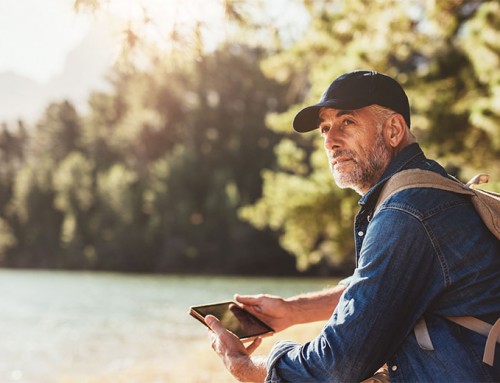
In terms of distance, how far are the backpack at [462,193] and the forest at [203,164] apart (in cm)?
872

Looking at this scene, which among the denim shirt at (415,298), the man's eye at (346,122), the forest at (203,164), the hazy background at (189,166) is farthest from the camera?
the forest at (203,164)

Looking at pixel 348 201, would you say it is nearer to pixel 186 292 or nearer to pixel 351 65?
pixel 351 65

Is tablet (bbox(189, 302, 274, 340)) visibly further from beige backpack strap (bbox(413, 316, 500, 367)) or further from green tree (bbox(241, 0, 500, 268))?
green tree (bbox(241, 0, 500, 268))

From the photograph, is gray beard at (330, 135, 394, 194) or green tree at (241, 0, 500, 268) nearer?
gray beard at (330, 135, 394, 194)

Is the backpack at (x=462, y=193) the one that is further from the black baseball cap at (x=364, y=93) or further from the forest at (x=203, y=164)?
the forest at (x=203, y=164)

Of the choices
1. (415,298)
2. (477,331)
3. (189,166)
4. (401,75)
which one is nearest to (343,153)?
(415,298)

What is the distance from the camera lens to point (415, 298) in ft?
5.88

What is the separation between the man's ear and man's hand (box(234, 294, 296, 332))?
84 centimetres

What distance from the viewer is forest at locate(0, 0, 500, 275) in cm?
1117

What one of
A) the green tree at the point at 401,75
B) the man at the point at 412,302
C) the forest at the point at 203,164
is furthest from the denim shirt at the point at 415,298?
the forest at the point at 203,164

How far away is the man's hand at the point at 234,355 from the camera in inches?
80.4

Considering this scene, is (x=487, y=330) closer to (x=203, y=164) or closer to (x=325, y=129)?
(x=325, y=129)

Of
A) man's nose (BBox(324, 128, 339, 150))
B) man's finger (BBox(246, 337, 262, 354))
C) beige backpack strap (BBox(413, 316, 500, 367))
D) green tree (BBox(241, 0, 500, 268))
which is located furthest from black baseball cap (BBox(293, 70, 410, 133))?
green tree (BBox(241, 0, 500, 268))

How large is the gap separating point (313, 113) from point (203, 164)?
41.3 metres
